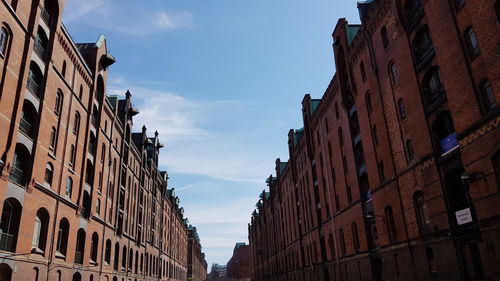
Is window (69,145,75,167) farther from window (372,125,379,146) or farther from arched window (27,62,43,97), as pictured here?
window (372,125,379,146)

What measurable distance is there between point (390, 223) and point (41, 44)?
25065 millimetres

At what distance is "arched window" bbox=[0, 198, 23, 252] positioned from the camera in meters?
18.8

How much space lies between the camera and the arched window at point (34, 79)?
21570 mm

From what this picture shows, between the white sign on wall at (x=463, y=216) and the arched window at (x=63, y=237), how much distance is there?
23.8m

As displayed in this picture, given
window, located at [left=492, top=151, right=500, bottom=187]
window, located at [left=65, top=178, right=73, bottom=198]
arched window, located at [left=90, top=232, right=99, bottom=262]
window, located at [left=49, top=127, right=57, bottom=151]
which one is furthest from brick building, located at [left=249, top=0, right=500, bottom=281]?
window, located at [left=49, top=127, right=57, bottom=151]

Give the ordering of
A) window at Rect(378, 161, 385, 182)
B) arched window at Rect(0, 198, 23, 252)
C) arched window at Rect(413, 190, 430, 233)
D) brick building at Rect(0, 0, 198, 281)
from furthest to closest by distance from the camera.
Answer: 1. window at Rect(378, 161, 385, 182)
2. arched window at Rect(413, 190, 430, 233)
3. brick building at Rect(0, 0, 198, 281)
4. arched window at Rect(0, 198, 23, 252)

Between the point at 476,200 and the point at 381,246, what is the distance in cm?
1127

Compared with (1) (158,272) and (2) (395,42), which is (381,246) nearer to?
(2) (395,42)

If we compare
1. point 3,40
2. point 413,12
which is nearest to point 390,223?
point 413,12

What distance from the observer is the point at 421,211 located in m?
22.2

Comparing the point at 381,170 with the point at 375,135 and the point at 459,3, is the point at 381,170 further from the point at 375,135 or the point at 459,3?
the point at 459,3

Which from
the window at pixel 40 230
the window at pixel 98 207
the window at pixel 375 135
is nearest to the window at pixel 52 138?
the window at pixel 40 230

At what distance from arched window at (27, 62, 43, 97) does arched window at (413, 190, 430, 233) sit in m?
23.0

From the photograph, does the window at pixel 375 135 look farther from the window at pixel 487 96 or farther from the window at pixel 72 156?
the window at pixel 72 156
